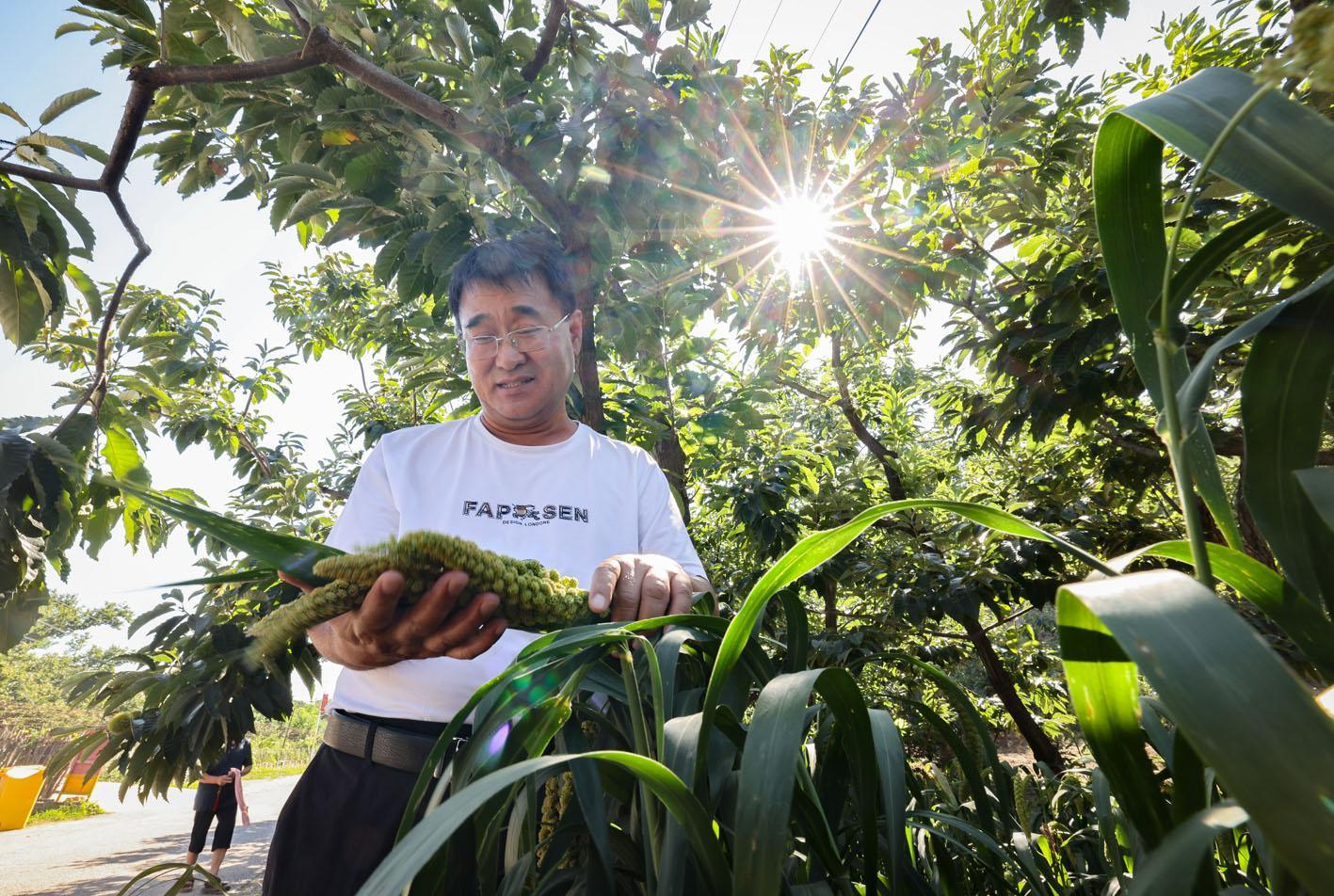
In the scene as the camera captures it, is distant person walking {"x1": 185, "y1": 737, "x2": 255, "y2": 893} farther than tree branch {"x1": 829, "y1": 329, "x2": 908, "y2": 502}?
Yes

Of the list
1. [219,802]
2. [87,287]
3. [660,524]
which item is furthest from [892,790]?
[219,802]

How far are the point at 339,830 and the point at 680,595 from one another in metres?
1.09

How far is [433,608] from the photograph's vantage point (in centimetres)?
68

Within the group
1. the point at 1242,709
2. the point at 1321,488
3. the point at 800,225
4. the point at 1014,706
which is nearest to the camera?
the point at 1242,709

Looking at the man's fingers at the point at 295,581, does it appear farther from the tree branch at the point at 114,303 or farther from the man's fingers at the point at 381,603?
the tree branch at the point at 114,303

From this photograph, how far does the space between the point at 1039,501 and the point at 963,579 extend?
0.78 m

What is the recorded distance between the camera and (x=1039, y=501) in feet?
12.0

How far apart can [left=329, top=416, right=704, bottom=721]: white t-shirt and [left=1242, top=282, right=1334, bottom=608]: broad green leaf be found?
3.57 feet

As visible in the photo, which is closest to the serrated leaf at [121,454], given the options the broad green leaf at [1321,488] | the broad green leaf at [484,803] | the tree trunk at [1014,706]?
the broad green leaf at [484,803]

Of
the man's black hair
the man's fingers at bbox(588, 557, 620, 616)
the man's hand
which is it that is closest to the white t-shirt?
the man's black hair

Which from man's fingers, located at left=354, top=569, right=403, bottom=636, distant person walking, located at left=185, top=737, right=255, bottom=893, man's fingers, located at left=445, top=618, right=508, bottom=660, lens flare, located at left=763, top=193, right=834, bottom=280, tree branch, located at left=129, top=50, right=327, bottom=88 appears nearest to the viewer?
man's fingers, located at left=354, top=569, right=403, bottom=636

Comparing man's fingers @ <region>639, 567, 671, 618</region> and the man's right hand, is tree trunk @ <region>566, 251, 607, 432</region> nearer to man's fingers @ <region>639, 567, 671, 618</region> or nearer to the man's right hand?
man's fingers @ <region>639, 567, 671, 618</region>

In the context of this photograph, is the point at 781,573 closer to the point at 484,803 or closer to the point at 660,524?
the point at 484,803

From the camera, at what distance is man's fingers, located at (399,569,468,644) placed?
0.66 m
